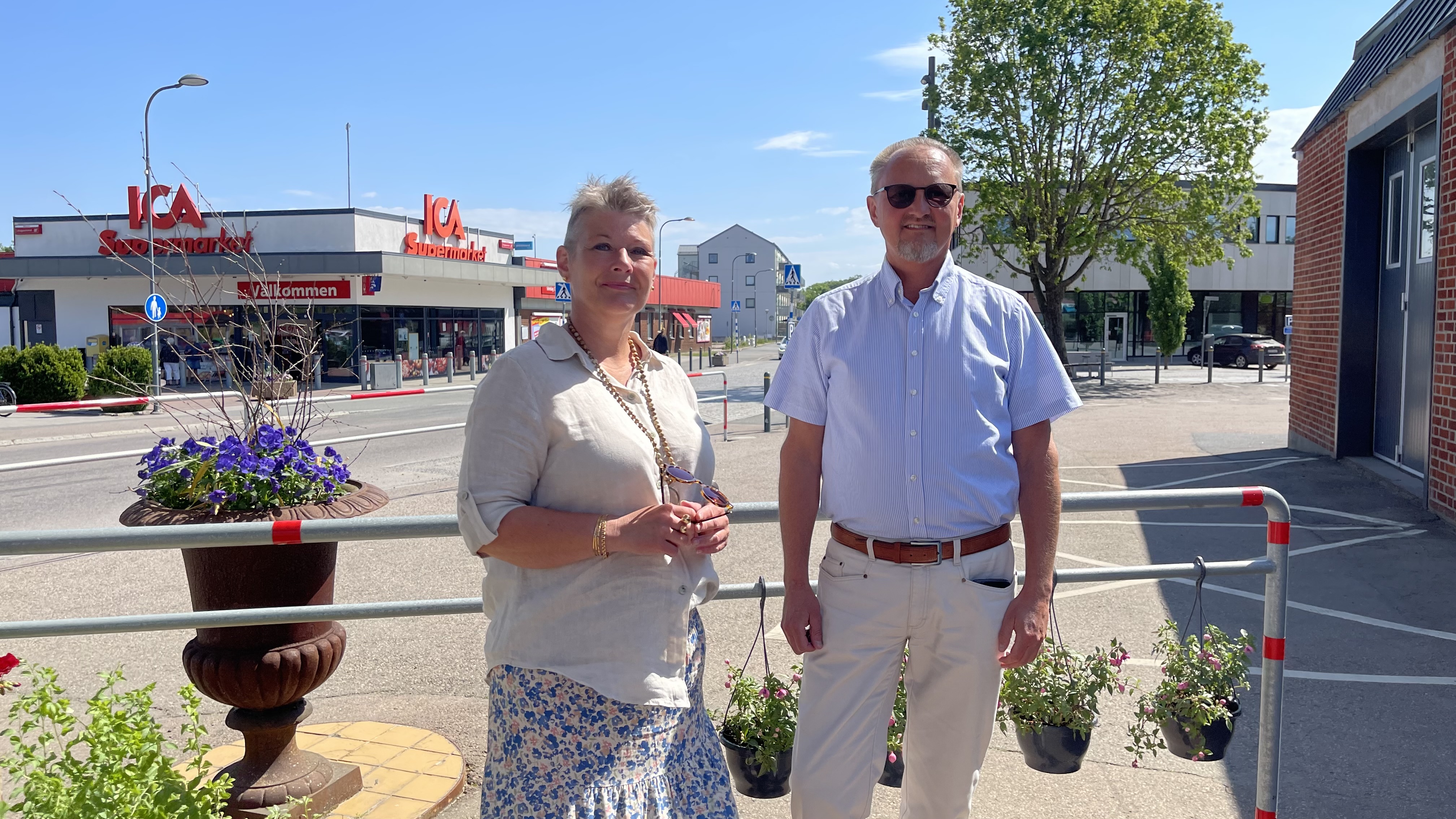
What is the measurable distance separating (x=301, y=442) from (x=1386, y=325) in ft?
39.7

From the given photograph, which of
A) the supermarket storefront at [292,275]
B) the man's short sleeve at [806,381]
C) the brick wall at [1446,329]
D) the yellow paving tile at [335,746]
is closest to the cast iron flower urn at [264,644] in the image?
the yellow paving tile at [335,746]

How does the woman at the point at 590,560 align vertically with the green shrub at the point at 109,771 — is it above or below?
above

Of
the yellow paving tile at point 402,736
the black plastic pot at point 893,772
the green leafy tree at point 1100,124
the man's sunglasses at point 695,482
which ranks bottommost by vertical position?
the yellow paving tile at point 402,736

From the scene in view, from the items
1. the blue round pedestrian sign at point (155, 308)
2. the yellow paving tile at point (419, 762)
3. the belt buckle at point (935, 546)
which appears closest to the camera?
the belt buckle at point (935, 546)

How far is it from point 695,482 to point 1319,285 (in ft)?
43.5

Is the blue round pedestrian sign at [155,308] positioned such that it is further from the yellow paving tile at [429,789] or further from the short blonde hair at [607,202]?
the short blonde hair at [607,202]

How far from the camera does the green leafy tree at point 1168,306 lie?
35781mm

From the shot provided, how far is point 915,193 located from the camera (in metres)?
2.66

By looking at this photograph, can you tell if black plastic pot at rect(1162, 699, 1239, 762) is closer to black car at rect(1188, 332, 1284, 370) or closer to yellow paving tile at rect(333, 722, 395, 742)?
yellow paving tile at rect(333, 722, 395, 742)

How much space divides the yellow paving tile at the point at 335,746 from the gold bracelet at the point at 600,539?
240cm

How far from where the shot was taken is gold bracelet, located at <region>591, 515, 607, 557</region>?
2188 mm

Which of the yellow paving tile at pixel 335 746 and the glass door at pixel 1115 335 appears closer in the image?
the yellow paving tile at pixel 335 746

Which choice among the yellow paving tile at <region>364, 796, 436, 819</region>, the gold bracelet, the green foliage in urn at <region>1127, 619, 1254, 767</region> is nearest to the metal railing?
the green foliage in urn at <region>1127, 619, 1254, 767</region>

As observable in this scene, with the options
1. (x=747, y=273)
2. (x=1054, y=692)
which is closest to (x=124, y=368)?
(x=1054, y=692)
